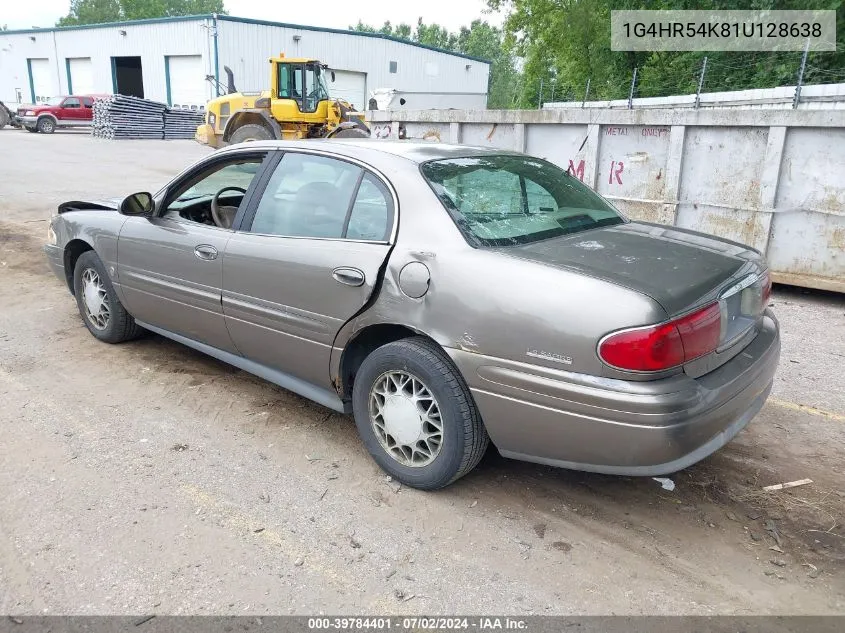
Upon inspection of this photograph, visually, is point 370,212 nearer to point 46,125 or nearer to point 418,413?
point 418,413

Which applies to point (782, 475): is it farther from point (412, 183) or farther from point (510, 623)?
point (412, 183)

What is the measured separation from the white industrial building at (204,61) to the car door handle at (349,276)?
92.5 feet

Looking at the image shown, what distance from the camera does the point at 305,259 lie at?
11.3 ft

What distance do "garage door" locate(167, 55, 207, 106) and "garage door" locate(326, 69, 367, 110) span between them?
6671 millimetres

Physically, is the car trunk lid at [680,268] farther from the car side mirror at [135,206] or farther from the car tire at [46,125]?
the car tire at [46,125]

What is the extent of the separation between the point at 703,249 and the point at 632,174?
499 cm

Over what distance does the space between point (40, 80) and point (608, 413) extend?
50525 mm

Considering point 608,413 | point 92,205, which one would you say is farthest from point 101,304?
point 608,413

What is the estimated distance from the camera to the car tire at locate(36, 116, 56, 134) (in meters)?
30.1

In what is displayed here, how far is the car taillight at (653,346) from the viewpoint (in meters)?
2.52

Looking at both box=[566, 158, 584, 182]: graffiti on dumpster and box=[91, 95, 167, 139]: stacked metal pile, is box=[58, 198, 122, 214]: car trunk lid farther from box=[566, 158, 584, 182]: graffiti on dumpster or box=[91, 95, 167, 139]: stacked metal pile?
box=[91, 95, 167, 139]: stacked metal pile

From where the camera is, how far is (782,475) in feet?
11.2

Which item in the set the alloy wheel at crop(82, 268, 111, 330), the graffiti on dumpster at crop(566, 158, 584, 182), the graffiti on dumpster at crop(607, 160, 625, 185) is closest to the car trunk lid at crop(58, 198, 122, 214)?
the alloy wheel at crop(82, 268, 111, 330)

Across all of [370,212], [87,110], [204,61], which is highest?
[204,61]
